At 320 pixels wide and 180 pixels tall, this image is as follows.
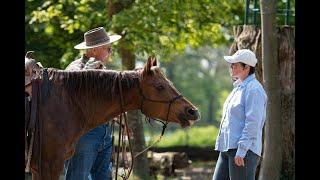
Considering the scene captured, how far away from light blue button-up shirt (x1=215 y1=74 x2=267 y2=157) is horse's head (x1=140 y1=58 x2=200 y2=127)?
13.4 inches

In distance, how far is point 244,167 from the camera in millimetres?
6328

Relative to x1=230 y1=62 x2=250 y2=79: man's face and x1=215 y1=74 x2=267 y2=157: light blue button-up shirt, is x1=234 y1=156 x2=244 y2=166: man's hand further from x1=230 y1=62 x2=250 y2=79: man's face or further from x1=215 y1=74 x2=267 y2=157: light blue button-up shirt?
x1=230 y1=62 x2=250 y2=79: man's face

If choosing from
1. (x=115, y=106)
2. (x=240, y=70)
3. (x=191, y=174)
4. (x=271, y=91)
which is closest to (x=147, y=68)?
(x=115, y=106)

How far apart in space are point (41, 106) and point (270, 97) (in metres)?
3.48

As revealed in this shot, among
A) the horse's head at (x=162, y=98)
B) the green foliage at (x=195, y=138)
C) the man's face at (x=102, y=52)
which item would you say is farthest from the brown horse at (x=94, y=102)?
the green foliage at (x=195, y=138)

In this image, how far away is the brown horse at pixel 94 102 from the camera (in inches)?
238

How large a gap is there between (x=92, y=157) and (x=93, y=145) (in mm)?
118

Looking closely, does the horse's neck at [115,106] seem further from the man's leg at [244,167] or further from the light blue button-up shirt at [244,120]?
the man's leg at [244,167]

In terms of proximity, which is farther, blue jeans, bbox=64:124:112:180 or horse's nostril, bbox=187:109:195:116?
blue jeans, bbox=64:124:112:180

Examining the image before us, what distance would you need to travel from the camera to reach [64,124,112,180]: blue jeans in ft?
21.8

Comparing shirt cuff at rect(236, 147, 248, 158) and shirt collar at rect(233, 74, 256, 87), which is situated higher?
shirt collar at rect(233, 74, 256, 87)

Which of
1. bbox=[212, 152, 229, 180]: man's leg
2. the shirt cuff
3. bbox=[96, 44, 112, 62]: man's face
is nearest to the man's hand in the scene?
the shirt cuff

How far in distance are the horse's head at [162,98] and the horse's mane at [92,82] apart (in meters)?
0.11
